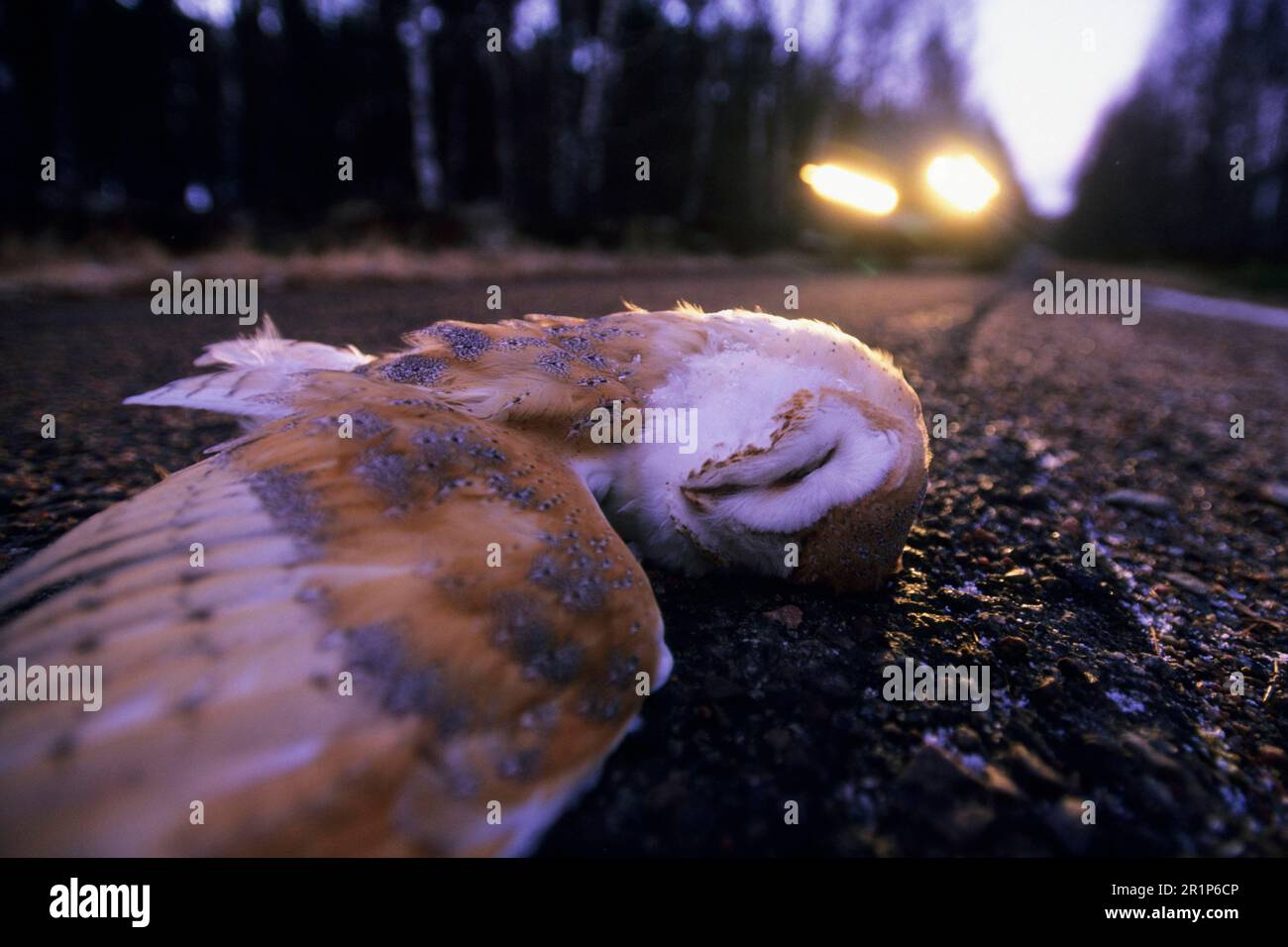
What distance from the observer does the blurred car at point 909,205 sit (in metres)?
3.58

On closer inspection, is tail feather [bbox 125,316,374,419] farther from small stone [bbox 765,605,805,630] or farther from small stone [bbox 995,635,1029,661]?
small stone [bbox 995,635,1029,661]

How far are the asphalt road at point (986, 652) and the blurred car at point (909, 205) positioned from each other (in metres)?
1.18

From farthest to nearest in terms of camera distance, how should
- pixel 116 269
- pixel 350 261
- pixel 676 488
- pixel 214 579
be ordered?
pixel 350 261
pixel 116 269
pixel 676 488
pixel 214 579

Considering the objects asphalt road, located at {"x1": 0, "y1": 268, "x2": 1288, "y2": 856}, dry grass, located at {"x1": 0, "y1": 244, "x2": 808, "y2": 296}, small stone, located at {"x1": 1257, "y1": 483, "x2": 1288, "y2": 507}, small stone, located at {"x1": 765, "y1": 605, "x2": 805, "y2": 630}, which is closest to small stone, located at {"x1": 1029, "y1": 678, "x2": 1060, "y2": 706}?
asphalt road, located at {"x1": 0, "y1": 268, "x2": 1288, "y2": 856}

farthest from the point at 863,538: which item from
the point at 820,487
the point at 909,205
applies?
the point at 909,205

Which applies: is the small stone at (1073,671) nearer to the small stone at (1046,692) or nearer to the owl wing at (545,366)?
the small stone at (1046,692)

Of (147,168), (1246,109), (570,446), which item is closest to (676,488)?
(570,446)

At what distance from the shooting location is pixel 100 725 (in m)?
0.93

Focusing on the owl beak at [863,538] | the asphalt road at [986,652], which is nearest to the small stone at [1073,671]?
the asphalt road at [986,652]

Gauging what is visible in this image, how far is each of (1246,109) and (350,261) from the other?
34.3 meters

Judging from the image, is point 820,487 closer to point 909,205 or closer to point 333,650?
point 333,650

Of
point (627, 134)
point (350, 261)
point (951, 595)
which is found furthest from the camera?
point (627, 134)
